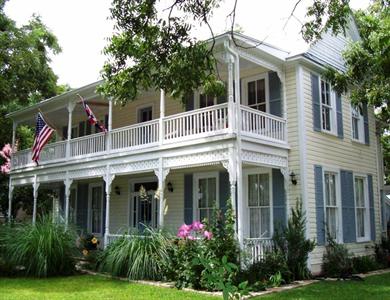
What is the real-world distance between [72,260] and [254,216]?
5.51 meters

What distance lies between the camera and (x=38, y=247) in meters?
12.6

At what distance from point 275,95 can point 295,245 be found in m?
4.62

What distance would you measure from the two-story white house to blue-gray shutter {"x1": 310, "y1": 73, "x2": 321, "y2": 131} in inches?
1.3

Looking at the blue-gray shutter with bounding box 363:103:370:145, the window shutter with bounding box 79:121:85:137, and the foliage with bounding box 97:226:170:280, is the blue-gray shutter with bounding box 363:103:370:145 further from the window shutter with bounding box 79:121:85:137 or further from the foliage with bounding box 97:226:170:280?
the window shutter with bounding box 79:121:85:137

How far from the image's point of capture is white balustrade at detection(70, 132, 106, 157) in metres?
16.6

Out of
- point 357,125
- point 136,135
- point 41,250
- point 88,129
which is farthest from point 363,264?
point 88,129

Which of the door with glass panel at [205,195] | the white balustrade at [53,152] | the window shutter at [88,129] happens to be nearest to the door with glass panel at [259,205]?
the door with glass panel at [205,195]

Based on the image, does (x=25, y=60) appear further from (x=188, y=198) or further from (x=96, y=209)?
(x=188, y=198)

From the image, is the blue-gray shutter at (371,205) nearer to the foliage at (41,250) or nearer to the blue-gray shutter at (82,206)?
the foliage at (41,250)

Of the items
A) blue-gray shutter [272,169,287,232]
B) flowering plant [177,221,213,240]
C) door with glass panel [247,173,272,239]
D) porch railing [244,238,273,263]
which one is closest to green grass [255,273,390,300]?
porch railing [244,238,273,263]

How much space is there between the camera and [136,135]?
49.3 feet

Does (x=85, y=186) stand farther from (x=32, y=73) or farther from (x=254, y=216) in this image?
(x=254, y=216)

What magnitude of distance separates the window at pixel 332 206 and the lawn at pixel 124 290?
238 cm

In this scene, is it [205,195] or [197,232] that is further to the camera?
[205,195]
